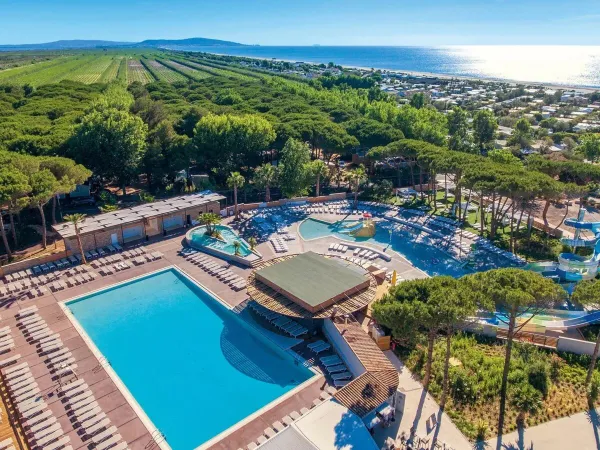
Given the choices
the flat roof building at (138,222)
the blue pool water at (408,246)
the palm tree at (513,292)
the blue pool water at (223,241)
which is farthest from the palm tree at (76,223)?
the palm tree at (513,292)

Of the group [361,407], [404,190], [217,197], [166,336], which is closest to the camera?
[361,407]

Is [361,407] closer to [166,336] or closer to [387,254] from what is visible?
[166,336]

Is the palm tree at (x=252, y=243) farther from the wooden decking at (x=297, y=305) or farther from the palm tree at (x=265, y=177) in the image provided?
the palm tree at (x=265, y=177)

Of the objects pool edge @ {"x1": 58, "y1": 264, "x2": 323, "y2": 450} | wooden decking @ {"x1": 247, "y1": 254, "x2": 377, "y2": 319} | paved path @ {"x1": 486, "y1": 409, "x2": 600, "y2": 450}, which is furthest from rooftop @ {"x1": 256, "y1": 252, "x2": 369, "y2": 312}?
paved path @ {"x1": 486, "y1": 409, "x2": 600, "y2": 450}

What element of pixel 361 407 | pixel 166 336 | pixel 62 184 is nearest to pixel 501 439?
pixel 361 407

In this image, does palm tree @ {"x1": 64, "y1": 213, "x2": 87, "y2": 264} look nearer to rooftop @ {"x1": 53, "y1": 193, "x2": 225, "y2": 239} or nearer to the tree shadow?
rooftop @ {"x1": 53, "y1": 193, "x2": 225, "y2": 239}

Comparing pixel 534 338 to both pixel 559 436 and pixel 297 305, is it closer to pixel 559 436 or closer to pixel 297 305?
pixel 559 436
